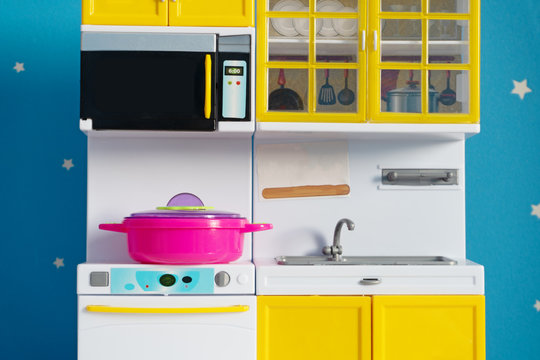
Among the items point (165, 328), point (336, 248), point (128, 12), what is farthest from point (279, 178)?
point (128, 12)

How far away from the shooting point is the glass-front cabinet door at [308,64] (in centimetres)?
237

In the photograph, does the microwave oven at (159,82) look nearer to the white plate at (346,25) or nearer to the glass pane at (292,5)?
the glass pane at (292,5)

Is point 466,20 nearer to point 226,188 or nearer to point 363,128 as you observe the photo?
point 363,128

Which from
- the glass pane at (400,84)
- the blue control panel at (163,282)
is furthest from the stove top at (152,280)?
the glass pane at (400,84)

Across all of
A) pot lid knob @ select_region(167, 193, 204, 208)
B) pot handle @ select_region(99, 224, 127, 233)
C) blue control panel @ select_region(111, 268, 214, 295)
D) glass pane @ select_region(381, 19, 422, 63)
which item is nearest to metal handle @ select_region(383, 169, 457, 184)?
glass pane @ select_region(381, 19, 422, 63)

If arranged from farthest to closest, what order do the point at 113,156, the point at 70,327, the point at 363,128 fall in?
1. the point at 70,327
2. the point at 113,156
3. the point at 363,128

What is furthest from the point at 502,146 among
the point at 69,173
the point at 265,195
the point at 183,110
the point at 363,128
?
the point at 69,173

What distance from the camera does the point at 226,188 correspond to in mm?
2627

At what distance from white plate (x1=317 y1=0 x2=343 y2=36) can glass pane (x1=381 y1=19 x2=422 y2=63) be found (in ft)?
0.64

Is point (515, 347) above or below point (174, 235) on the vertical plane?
below

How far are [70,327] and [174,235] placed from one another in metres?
1.05

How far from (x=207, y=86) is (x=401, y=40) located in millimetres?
822

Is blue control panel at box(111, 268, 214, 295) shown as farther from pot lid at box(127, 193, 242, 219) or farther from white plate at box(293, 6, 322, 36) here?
white plate at box(293, 6, 322, 36)

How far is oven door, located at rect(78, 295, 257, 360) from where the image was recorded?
217cm
